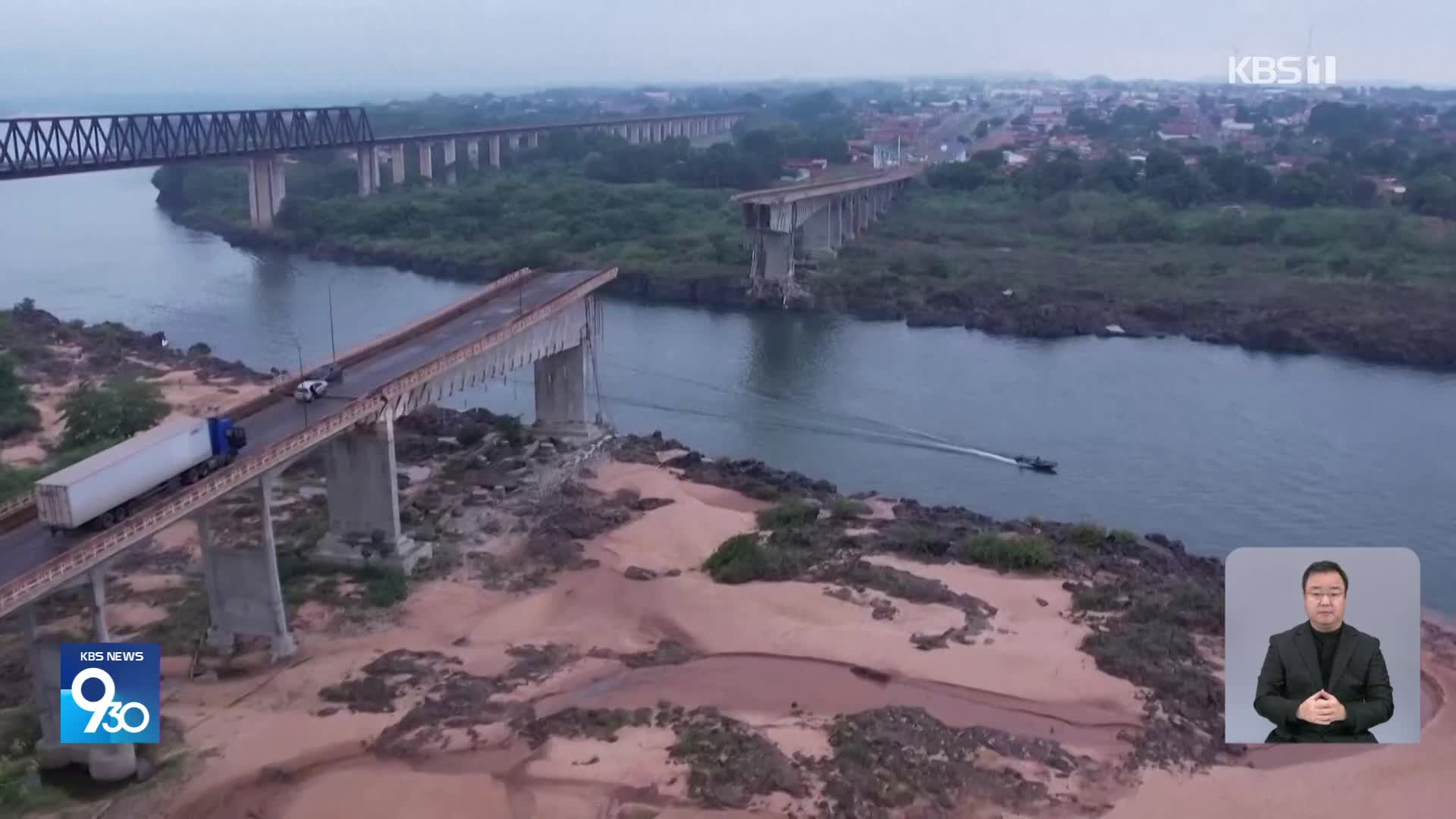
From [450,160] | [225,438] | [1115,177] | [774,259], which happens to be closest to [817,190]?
[774,259]

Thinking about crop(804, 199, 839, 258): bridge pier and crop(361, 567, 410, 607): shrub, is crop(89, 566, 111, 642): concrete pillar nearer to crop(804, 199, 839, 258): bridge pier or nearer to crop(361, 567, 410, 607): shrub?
crop(361, 567, 410, 607): shrub

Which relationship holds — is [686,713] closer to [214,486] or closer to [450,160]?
[214,486]

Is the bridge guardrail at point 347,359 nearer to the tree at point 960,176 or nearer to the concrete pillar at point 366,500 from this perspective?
the concrete pillar at point 366,500

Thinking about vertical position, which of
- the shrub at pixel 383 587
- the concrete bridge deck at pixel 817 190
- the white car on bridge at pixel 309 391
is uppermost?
the concrete bridge deck at pixel 817 190

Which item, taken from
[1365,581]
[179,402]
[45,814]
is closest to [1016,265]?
[179,402]

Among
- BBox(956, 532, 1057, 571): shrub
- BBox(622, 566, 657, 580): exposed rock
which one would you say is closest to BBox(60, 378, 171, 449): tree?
BBox(622, 566, 657, 580): exposed rock

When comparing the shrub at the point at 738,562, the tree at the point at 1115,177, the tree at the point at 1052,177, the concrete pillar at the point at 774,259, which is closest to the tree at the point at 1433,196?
the tree at the point at 1115,177
